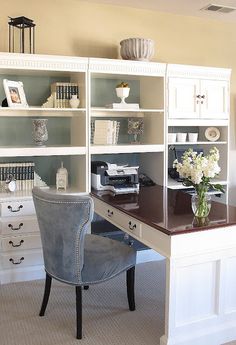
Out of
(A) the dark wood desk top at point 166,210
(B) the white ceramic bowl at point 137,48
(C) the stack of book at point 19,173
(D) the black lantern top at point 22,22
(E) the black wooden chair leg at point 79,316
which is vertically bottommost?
(E) the black wooden chair leg at point 79,316

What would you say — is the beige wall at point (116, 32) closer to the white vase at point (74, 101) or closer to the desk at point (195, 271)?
the white vase at point (74, 101)

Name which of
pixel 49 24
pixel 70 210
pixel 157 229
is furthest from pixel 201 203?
pixel 49 24

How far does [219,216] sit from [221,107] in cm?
186

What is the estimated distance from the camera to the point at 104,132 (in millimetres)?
3766

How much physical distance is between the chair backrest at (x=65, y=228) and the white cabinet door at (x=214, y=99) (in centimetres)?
205

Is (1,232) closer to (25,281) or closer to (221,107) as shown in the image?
(25,281)

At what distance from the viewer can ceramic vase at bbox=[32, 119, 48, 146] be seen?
3.49 meters

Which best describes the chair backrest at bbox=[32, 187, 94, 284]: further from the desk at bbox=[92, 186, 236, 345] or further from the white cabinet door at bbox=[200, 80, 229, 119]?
the white cabinet door at bbox=[200, 80, 229, 119]

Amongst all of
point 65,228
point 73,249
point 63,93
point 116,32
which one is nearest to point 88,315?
point 73,249

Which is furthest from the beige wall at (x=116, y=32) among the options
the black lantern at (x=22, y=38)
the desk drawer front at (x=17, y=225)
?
the desk drawer front at (x=17, y=225)

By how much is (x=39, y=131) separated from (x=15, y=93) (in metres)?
0.38

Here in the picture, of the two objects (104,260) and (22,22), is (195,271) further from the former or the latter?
(22,22)

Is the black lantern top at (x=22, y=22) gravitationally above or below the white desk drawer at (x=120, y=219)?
above

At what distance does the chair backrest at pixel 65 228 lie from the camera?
95.3 inches
